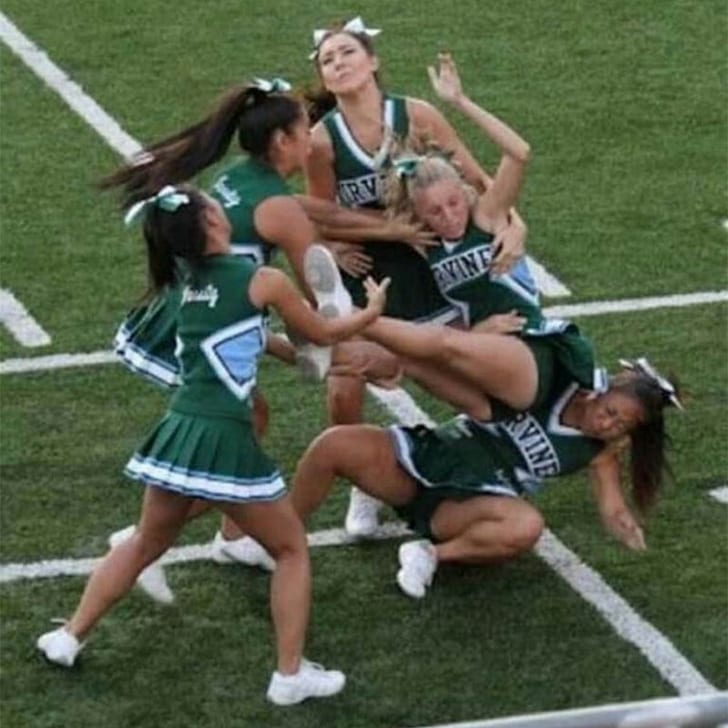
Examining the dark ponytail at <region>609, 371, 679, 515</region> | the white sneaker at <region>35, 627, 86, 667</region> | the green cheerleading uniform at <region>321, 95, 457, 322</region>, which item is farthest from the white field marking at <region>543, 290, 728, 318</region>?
the white sneaker at <region>35, 627, 86, 667</region>

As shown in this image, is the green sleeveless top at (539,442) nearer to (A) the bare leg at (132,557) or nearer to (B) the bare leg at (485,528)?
(B) the bare leg at (485,528)

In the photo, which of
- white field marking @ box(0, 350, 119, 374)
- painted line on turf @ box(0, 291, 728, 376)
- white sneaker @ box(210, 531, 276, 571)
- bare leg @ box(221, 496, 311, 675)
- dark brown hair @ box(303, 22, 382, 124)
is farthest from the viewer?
painted line on turf @ box(0, 291, 728, 376)

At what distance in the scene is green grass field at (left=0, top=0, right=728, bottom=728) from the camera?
21.7 feet

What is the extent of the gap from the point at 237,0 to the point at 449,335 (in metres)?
7.02

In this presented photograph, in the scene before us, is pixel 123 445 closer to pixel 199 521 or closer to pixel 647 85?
pixel 199 521

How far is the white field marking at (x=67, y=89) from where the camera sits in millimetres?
11242

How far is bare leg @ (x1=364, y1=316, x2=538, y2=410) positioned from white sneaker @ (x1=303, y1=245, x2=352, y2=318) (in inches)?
7.0

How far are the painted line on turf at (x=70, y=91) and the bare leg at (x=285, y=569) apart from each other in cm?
334

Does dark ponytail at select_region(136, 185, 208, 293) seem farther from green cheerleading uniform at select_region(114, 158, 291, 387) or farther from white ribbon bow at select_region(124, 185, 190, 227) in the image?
green cheerleading uniform at select_region(114, 158, 291, 387)

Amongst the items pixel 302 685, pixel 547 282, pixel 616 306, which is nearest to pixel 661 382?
pixel 302 685

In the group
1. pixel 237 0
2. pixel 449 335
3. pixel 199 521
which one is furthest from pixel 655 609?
pixel 237 0

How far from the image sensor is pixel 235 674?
21.8 ft


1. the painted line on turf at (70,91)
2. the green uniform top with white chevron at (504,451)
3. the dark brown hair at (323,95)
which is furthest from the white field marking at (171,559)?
the painted line on turf at (70,91)

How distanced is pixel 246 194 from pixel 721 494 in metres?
1.85
